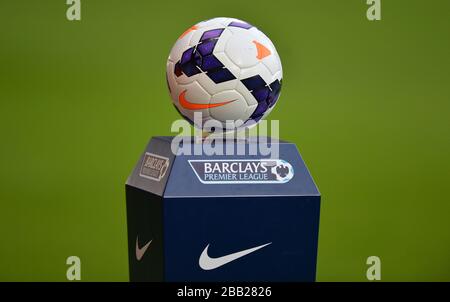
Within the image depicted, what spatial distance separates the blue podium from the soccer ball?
0.17 metres

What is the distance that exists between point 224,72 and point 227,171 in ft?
1.21

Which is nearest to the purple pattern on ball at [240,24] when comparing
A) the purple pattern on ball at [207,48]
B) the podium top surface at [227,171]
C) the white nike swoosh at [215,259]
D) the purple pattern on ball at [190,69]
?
the purple pattern on ball at [207,48]

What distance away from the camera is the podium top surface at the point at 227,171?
7.22 ft

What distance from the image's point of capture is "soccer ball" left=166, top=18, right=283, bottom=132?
2.21 meters

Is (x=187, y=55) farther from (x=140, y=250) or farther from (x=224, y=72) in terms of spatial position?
(x=140, y=250)

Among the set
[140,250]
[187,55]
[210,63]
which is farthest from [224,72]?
[140,250]

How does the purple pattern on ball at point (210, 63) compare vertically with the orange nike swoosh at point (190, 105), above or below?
above

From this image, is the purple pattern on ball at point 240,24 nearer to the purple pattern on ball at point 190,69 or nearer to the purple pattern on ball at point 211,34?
the purple pattern on ball at point 211,34

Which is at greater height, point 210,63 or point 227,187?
point 210,63

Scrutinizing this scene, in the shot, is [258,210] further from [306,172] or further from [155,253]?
[155,253]

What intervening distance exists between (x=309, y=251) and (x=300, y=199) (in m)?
0.21

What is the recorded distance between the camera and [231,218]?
2.19 m

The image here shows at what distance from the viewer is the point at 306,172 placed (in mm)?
2299
